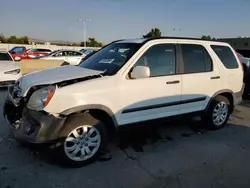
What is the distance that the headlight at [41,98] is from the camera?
3.28 metres

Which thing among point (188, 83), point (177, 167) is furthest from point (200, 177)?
point (188, 83)

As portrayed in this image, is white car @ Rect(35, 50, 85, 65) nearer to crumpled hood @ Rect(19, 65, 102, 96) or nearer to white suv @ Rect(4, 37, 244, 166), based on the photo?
white suv @ Rect(4, 37, 244, 166)

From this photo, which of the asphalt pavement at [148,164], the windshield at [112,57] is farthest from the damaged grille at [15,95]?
the windshield at [112,57]

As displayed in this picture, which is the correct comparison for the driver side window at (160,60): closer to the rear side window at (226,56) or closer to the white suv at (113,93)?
the white suv at (113,93)

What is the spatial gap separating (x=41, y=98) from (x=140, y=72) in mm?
1391

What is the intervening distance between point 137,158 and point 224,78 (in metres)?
2.45

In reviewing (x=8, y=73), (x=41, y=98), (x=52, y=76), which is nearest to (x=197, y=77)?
(x=52, y=76)

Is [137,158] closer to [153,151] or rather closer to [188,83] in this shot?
[153,151]

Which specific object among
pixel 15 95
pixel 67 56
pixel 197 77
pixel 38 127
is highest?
pixel 67 56

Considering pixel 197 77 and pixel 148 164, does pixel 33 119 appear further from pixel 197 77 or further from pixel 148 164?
pixel 197 77

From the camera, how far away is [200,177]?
3.32 m

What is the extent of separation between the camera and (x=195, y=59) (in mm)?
4664

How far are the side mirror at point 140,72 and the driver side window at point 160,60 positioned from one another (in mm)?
177

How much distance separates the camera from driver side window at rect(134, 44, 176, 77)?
4066 millimetres
